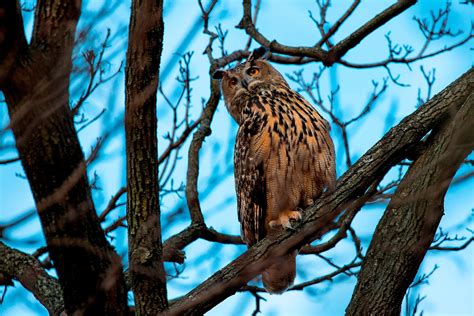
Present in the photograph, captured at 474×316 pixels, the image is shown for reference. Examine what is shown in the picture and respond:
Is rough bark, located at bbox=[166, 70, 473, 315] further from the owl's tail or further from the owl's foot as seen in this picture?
the owl's tail

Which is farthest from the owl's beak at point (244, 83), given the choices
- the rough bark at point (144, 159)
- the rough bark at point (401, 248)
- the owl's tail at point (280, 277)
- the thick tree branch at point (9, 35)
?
the thick tree branch at point (9, 35)

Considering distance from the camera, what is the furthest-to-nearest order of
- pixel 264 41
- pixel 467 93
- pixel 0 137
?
pixel 264 41 < pixel 467 93 < pixel 0 137

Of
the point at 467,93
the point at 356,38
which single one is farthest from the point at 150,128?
the point at 356,38

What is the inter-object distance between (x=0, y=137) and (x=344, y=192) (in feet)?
5.90

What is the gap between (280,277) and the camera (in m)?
4.31

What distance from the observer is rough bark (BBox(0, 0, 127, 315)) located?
227 cm

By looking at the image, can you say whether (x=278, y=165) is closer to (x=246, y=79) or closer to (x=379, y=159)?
(x=379, y=159)

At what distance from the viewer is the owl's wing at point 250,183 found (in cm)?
413

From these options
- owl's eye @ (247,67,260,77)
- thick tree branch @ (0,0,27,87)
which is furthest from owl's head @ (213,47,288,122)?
thick tree branch @ (0,0,27,87)

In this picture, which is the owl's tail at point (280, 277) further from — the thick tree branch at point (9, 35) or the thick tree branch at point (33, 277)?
the thick tree branch at point (9, 35)

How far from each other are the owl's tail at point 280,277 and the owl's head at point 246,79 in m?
1.11

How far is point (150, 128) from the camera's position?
109 inches

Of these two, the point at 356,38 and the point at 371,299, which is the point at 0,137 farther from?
the point at 356,38

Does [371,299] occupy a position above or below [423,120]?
below
